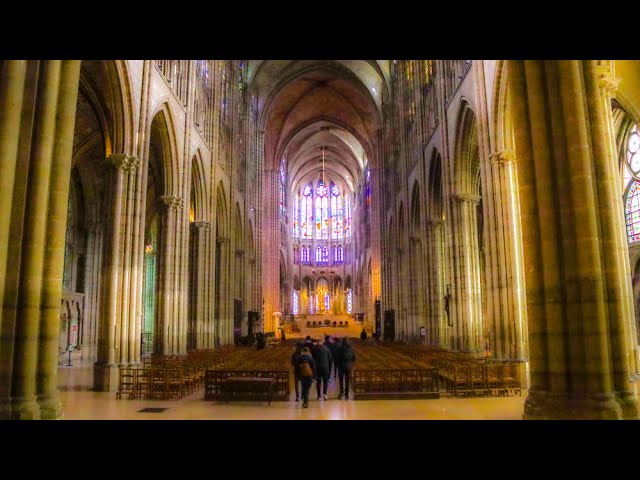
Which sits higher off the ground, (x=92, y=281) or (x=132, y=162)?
(x=132, y=162)

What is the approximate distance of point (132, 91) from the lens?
54.9 feet

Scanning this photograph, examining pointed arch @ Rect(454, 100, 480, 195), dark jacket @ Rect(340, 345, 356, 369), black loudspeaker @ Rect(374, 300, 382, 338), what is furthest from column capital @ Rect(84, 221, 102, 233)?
black loudspeaker @ Rect(374, 300, 382, 338)

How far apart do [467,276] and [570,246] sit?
13091mm

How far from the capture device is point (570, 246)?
29.5 feet

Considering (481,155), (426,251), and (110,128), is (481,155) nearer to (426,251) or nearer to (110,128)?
(426,251)

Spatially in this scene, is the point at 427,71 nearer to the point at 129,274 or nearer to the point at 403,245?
the point at 403,245

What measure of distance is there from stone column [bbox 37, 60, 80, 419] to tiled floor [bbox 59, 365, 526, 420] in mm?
1291

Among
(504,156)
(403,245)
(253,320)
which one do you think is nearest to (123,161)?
(504,156)

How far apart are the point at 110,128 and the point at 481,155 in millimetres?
13018

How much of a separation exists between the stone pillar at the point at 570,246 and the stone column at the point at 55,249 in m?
Answer: 8.84

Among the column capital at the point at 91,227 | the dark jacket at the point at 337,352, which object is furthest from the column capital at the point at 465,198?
the column capital at the point at 91,227

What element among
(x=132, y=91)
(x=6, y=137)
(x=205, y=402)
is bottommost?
(x=205, y=402)
